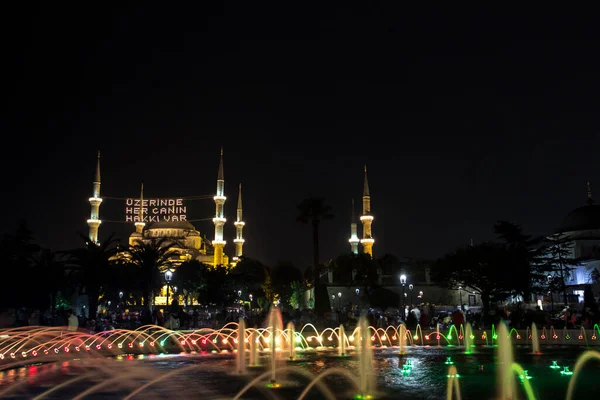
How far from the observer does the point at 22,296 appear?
1416 inches

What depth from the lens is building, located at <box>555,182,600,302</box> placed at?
66.0m

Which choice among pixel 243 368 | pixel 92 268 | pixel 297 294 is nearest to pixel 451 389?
pixel 243 368

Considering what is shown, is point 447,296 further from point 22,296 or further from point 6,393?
point 6,393

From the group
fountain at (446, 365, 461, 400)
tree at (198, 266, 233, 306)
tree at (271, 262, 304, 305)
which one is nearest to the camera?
fountain at (446, 365, 461, 400)

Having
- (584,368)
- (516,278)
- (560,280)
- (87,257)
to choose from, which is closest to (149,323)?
(87,257)

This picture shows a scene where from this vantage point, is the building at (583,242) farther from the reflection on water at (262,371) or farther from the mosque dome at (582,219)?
the reflection on water at (262,371)

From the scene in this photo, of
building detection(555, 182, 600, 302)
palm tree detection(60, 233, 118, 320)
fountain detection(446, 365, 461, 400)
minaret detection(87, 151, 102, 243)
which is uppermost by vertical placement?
minaret detection(87, 151, 102, 243)

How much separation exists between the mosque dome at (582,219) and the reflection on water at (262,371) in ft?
213

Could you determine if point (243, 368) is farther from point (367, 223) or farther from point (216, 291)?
point (367, 223)

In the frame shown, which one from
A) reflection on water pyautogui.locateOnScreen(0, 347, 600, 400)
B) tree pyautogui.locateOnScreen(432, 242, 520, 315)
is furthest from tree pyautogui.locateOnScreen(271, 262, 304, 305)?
reflection on water pyautogui.locateOnScreen(0, 347, 600, 400)

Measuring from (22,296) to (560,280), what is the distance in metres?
48.7

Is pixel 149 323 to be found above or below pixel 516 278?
below

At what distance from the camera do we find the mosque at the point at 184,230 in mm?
82669

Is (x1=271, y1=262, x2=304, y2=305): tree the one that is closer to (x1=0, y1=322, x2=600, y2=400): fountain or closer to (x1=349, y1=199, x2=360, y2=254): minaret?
(x1=349, y1=199, x2=360, y2=254): minaret
